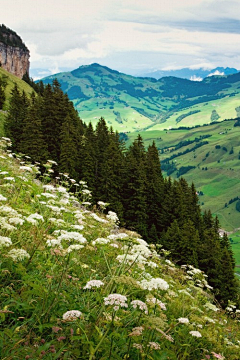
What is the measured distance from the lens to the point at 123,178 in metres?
61.1

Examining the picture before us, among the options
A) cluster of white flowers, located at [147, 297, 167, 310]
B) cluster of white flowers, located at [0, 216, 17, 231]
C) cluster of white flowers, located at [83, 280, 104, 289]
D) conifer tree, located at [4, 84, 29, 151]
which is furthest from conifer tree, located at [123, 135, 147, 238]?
cluster of white flowers, located at [83, 280, 104, 289]

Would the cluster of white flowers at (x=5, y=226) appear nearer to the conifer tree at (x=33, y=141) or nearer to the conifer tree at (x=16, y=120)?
the conifer tree at (x=33, y=141)

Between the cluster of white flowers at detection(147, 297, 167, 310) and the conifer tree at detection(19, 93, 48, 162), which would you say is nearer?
the cluster of white flowers at detection(147, 297, 167, 310)

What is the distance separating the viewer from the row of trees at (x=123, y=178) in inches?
2074

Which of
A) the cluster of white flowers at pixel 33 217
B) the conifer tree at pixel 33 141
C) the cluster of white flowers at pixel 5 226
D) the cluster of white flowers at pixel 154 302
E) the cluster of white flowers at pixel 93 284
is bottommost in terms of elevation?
the cluster of white flowers at pixel 154 302

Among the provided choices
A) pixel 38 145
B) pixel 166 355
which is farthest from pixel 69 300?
pixel 38 145

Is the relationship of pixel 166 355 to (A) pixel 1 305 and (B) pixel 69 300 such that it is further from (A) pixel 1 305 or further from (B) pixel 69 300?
(A) pixel 1 305

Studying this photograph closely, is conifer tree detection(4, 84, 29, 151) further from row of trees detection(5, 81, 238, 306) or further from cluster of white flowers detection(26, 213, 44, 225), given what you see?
cluster of white flowers detection(26, 213, 44, 225)

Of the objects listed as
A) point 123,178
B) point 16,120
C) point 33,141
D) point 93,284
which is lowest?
point 123,178

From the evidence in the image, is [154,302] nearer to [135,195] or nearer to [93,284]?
[93,284]

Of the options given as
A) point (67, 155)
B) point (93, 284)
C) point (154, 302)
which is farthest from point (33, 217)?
point (67, 155)

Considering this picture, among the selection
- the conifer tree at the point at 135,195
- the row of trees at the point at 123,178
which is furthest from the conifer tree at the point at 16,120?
the conifer tree at the point at 135,195

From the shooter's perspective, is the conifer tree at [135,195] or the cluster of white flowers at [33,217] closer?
the cluster of white flowers at [33,217]

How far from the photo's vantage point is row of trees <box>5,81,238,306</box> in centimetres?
5269
